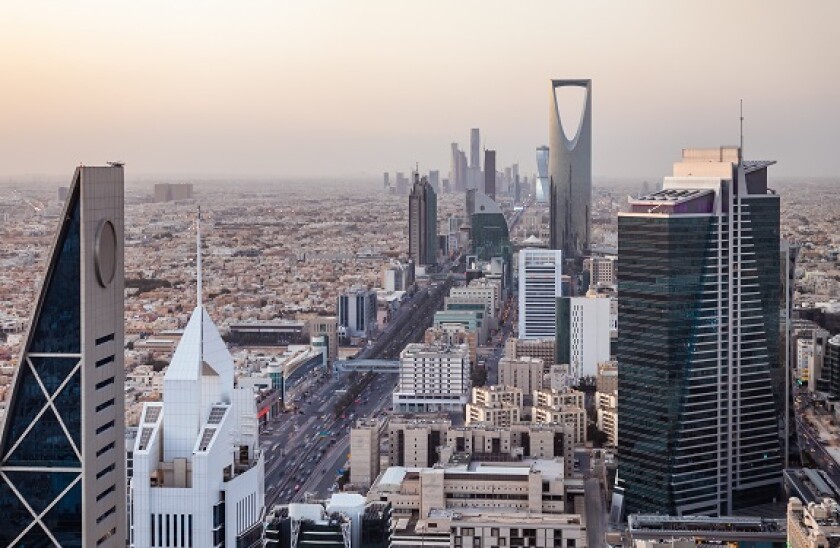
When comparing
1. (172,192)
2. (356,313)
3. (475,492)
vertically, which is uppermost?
(172,192)

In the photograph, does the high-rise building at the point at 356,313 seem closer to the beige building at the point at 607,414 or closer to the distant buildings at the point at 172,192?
the beige building at the point at 607,414

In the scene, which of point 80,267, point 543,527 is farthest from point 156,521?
point 543,527

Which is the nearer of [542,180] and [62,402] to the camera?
[62,402]

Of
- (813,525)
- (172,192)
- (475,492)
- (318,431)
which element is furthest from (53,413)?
(318,431)

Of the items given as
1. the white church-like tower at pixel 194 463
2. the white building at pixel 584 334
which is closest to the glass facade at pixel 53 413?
the white church-like tower at pixel 194 463

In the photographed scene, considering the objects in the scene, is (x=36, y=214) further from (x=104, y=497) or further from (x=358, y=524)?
(x=358, y=524)

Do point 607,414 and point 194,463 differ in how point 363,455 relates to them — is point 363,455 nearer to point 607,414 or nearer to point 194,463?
point 607,414
